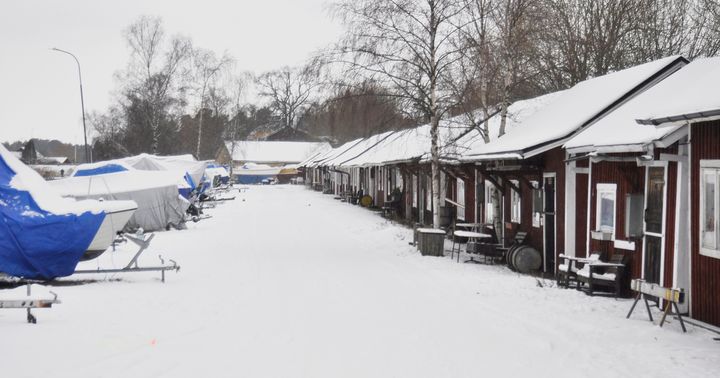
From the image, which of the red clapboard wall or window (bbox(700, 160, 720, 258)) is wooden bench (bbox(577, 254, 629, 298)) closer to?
the red clapboard wall

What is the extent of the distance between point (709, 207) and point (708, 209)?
0.10ft

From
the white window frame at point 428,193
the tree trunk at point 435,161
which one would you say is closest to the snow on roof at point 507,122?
the tree trunk at point 435,161

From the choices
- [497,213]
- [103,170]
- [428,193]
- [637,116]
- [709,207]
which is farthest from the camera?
[428,193]

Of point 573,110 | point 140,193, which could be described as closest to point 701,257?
point 573,110

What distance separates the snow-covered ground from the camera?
696 cm

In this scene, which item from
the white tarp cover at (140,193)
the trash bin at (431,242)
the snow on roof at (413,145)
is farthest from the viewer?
the white tarp cover at (140,193)

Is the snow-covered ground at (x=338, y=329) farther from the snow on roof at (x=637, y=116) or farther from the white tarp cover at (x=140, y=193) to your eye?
the white tarp cover at (x=140, y=193)

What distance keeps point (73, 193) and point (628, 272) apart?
17.8 metres

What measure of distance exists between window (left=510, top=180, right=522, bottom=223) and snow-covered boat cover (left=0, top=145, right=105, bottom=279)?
965cm

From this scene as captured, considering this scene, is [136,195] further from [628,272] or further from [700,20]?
[700,20]

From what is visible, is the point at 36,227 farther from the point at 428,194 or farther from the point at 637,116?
the point at 428,194

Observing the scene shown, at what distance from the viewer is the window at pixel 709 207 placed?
8.60 m

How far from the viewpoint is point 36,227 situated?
11.8 meters

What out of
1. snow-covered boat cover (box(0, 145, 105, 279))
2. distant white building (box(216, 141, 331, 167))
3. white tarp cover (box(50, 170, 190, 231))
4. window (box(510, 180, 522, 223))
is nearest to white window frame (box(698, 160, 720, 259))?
window (box(510, 180, 522, 223))
